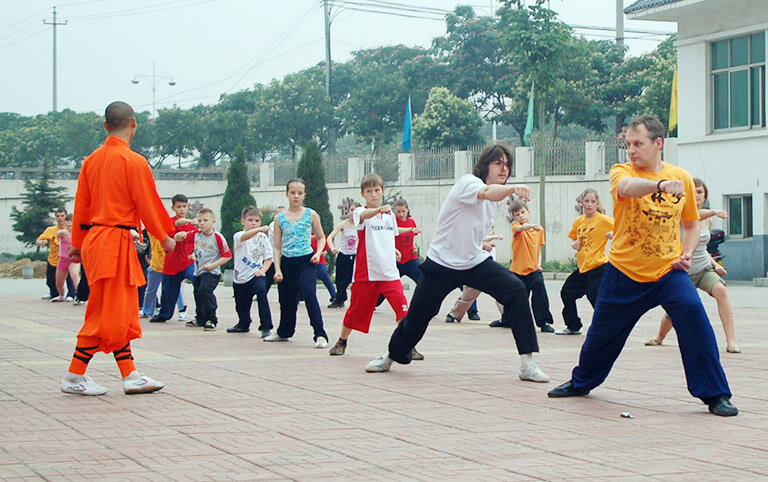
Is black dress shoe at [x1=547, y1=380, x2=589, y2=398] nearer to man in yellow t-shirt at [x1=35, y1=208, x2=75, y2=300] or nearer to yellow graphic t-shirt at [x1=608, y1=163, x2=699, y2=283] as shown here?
yellow graphic t-shirt at [x1=608, y1=163, x2=699, y2=283]

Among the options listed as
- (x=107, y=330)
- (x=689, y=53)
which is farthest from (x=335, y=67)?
(x=107, y=330)

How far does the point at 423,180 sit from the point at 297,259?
2704 centimetres

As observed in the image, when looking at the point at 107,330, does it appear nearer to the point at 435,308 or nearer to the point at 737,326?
the point at 435,308

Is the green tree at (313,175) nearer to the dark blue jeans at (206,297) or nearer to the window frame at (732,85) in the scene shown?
the window frame at (732,85)

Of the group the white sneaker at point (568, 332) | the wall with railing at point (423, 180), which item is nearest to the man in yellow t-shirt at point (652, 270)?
the white sneaker at point (568, 332)

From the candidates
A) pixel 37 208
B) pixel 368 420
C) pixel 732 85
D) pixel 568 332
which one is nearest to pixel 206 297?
pixel 568 332

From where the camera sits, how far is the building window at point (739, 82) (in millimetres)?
24500

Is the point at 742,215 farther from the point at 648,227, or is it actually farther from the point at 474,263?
the point at 648,227

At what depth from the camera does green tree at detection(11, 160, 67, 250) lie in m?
42.1

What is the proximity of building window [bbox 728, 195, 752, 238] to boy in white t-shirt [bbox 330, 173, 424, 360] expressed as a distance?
1761cm

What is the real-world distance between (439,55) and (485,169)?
62292mm

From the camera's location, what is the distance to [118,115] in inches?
286

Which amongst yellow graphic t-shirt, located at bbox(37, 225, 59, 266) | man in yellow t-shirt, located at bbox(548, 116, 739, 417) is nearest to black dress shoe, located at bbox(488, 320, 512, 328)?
man in yellow t-shirt, located at bbox(548, 116, 739, 417)

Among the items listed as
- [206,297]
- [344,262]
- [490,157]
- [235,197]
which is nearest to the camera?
[490,157]
